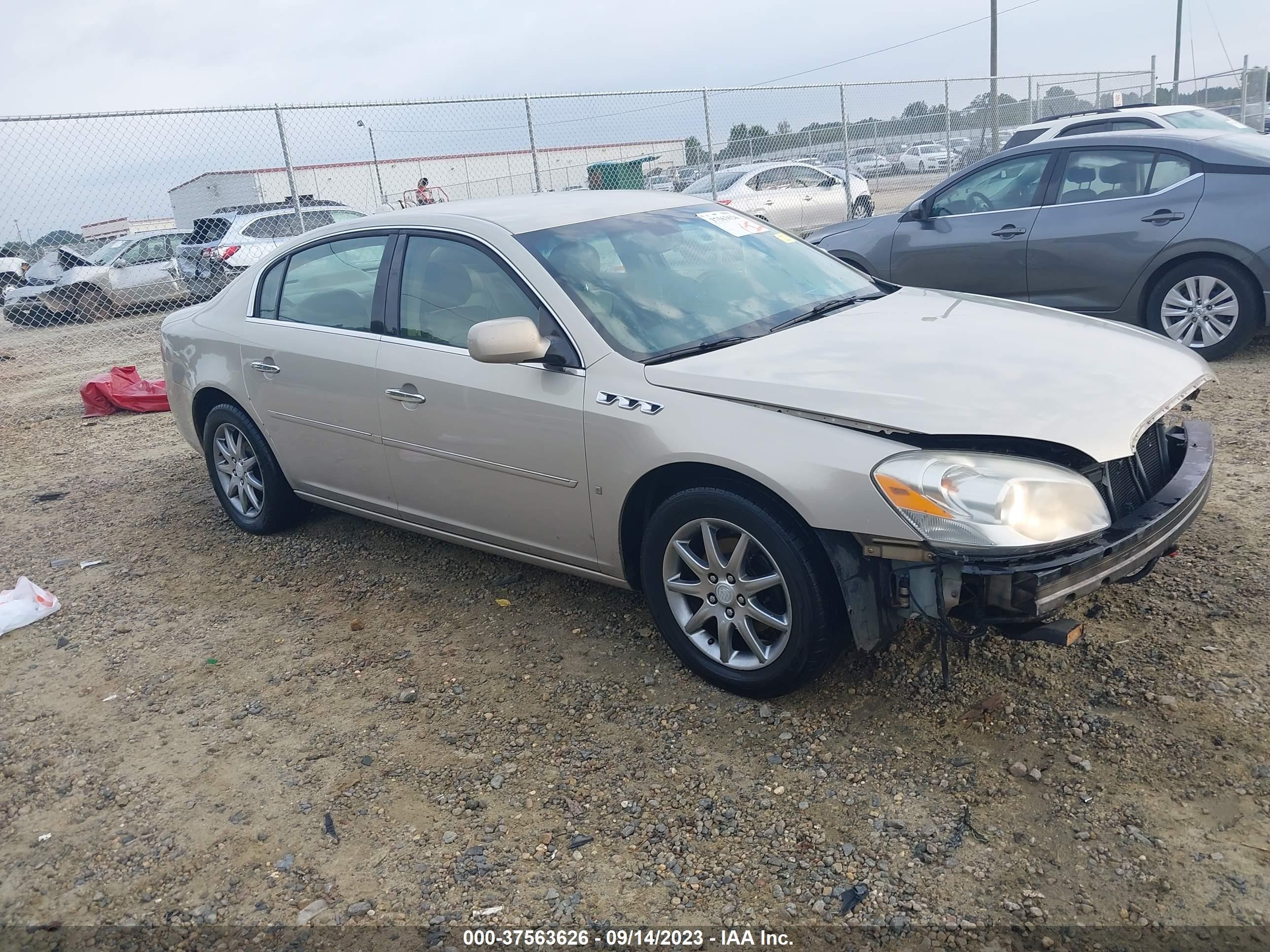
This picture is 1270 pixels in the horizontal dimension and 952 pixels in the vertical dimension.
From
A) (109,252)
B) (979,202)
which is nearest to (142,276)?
(109,252)

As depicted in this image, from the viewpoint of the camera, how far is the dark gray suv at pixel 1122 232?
6586 mm

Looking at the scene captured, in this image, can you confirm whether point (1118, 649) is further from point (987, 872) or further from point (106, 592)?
point (106, 592)

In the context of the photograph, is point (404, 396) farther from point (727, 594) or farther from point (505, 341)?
point (727, 594)

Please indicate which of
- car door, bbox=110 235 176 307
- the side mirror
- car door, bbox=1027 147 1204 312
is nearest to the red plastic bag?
the side mirror

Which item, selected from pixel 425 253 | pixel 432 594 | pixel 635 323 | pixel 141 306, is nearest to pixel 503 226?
pixel 425 253

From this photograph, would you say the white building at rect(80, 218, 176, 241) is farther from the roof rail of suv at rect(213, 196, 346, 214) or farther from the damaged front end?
the damaged front end

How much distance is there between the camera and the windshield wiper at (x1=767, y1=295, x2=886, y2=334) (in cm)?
384

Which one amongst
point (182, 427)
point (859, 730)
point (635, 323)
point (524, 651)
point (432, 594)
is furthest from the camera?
point (182, 427)

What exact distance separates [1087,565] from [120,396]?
8652mm

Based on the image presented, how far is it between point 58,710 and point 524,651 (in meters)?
1.79

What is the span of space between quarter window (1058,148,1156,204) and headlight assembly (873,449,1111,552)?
5073mm

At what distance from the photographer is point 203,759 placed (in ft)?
11.3

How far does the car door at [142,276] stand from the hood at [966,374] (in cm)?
1429

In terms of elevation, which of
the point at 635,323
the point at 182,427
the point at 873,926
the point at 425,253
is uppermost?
the point at 425,253
